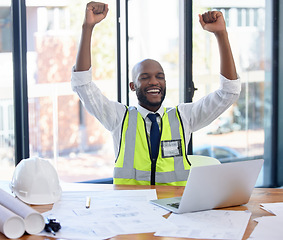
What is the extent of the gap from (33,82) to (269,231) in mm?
2296

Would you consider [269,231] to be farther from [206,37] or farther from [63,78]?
[206,37]

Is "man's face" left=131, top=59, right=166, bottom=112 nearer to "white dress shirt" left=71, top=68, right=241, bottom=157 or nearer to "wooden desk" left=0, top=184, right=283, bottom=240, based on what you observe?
"white dress shirt" left=71, top=68, right=241, bottom=157

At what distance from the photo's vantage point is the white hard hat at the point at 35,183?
177cm

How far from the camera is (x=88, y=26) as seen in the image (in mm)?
2279

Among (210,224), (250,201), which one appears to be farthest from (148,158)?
(210,224)

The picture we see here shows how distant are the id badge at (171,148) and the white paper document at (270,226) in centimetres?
77

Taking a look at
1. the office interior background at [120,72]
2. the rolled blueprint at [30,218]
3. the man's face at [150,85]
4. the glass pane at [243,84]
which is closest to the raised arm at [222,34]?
the man's face at [150,85]

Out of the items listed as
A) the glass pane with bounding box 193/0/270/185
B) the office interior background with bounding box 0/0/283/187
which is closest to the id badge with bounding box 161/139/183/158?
the office interior background with bounding box 0/0/283/187

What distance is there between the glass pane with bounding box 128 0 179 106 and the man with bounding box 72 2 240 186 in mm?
1092

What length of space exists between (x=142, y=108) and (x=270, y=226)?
1.22m

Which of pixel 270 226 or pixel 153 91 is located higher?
pixel 153 91

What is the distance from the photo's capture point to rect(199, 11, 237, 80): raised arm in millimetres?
2371

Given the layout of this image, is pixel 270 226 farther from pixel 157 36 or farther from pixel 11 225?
pixel 157 36

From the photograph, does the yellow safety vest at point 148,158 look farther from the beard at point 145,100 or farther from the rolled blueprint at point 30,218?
the rolled blueprint at point 30,218
